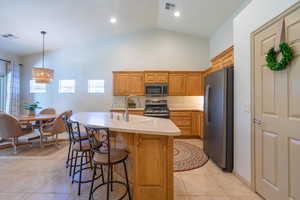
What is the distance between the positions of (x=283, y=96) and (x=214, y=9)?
3.10 m

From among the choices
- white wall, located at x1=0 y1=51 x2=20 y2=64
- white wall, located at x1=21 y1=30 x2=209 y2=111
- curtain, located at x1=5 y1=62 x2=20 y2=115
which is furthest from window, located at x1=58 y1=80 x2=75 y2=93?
white wall, located at x1=0 y1=51 x2=20 y2=64

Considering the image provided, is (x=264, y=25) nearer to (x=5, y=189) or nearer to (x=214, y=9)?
(x=214, y=9)

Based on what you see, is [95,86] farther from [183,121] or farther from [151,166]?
[151,166]

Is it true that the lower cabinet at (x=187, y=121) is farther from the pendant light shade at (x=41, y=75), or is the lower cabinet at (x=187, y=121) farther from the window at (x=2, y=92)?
the window at (x=2, y=92)

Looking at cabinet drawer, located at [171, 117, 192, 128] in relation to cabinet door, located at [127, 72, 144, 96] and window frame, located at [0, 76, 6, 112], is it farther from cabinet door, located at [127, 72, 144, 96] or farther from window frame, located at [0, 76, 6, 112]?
window frame, located at [0, 76, 6, 112]

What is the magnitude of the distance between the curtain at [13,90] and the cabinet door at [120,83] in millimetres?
3741

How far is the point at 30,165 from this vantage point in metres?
2.78

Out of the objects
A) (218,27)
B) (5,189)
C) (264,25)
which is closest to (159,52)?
(218,27)

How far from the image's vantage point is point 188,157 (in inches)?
126

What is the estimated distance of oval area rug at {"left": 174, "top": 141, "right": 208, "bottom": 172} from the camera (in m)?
2.78

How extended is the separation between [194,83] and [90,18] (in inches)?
146

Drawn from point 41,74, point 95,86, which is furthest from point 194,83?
point 41,74

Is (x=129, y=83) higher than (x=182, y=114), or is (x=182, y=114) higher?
(x=129, y=83)

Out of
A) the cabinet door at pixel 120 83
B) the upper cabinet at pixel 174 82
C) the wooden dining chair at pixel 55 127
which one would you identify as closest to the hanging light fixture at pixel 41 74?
the wooden dining chair at pixel 55 127
